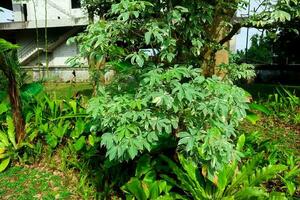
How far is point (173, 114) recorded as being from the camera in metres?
3.81

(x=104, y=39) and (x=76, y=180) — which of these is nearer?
(x=104, y=39)

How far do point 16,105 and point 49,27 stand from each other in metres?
18.7

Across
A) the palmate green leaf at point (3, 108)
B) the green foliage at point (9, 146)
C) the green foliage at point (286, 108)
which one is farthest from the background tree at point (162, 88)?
the green foliage at point (286, 108)

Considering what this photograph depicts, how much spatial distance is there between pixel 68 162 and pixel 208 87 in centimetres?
246

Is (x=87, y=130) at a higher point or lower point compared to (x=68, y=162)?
higher

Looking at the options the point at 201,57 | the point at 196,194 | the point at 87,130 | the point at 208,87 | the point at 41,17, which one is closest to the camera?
the point at 208,87

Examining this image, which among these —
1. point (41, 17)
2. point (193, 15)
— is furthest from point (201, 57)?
point (41, 17)

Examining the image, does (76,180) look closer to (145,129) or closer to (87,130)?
(87,130)

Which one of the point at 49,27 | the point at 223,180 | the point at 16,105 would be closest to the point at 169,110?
the point at 223,180

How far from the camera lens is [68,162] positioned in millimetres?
5234

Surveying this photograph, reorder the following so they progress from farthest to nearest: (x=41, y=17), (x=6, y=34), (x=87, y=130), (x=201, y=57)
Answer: (x=6, y=34) → (x=41, y=17) → (x=87, y=130) → (x=201, y=57)

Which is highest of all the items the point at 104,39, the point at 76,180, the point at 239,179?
the point at 104,39

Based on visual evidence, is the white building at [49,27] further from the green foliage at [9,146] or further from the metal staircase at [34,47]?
the green foliage at [9,146]

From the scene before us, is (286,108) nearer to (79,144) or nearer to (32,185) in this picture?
(79,144)
